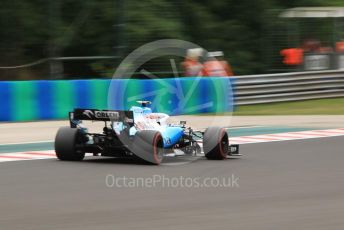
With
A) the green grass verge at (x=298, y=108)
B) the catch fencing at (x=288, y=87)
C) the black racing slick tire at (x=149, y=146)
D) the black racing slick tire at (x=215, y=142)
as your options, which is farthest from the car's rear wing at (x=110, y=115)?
the catch fencing at (x=288, y=87)

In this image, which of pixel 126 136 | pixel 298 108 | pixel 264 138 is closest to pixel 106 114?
pixel 126 136

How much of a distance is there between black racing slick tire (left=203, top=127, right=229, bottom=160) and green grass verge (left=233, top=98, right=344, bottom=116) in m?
8.15

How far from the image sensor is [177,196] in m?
7.64

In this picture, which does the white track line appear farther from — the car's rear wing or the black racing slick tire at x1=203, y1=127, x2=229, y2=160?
the black racing slick tire at x1=203, y1=127, x2=229, y2=160

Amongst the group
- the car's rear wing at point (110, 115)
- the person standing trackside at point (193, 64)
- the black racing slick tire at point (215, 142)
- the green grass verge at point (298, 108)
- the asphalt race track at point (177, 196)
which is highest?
the person standing trackside at point (193, 64)

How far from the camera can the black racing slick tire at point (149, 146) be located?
9422 millimetres

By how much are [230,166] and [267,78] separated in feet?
35.8

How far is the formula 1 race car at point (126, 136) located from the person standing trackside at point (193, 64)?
9.14m

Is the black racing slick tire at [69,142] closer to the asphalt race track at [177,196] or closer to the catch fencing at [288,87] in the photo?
the asphalt race track at [177,196]

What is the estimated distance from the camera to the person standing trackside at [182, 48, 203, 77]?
19.3 m

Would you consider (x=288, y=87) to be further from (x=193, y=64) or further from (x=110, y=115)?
(x=110, y=115)

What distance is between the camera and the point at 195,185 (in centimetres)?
837

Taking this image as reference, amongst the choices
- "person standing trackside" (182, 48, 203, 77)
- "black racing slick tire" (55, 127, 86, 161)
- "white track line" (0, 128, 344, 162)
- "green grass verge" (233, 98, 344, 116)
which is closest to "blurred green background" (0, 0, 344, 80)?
"person standing trackside" (182, 48, 203, 77)

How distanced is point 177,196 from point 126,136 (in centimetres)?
213
